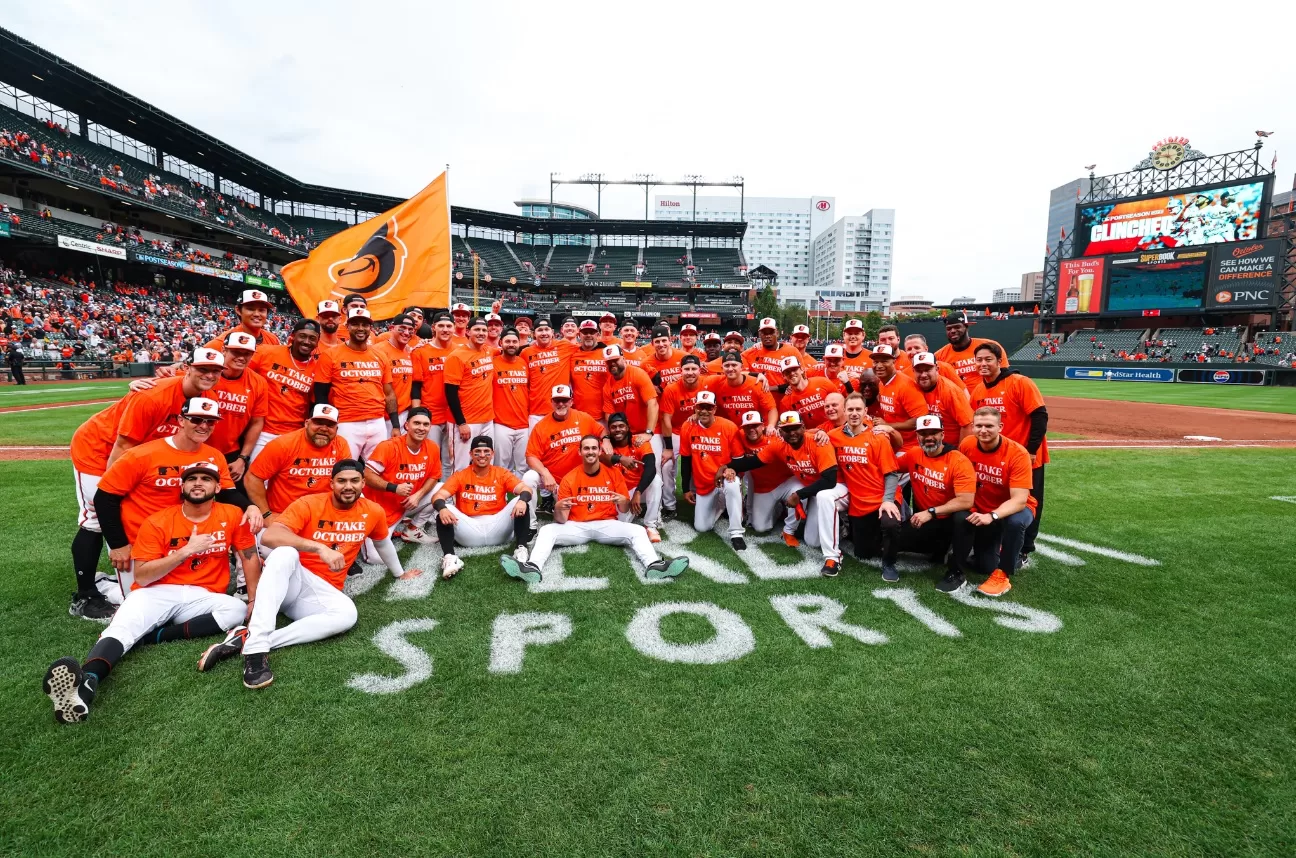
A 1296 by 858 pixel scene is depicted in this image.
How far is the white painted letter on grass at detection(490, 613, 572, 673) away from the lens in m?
3.87

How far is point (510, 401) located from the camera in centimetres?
724

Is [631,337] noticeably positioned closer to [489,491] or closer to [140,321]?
[489,491]

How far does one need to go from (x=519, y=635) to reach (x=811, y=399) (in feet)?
14.7

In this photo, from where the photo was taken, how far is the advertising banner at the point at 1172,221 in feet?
121

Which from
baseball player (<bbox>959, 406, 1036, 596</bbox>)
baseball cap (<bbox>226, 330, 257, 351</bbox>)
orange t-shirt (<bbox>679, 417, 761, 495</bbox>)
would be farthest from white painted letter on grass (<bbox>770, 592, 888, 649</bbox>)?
baseball cap (<bbox>226, 330, 257, 351</bbox>)

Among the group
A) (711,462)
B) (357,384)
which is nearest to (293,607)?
(357,384)

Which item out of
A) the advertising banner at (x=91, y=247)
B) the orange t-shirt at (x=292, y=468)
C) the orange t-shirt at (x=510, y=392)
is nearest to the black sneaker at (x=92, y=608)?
the orange t-shirt at (x=292, y=468)

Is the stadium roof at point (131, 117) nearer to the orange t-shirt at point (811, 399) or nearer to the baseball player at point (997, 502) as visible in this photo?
the orange t-shirt at point (811, 399)

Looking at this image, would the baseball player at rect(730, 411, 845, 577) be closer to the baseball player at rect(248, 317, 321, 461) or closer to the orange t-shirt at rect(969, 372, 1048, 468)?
the orange t-shirt at rect(969, 372, 1048, 468)

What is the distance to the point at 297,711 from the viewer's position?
3.30 m

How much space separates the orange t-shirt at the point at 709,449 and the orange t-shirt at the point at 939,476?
1861mm

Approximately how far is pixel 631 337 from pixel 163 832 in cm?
821

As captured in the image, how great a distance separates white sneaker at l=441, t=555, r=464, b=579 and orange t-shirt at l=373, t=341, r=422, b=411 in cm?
261

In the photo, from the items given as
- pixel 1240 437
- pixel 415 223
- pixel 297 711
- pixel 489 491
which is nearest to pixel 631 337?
pixel 415 223
